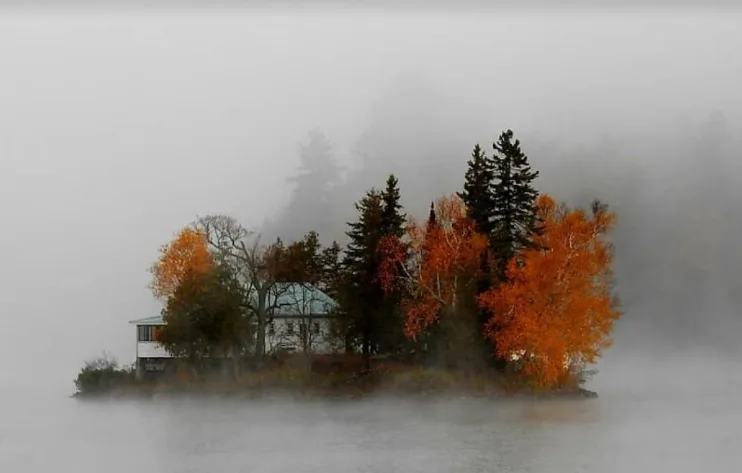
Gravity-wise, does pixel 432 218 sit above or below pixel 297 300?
above

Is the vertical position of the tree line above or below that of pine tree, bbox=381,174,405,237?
below

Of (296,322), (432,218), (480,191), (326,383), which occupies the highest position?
(480,191)

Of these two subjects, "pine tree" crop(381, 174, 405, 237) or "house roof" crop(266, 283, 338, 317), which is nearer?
"house roof" crop(266, 283, 338, 317)

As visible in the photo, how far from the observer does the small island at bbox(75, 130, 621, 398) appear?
11.8 ft

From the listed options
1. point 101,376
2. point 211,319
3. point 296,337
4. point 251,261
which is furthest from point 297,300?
point 101,376

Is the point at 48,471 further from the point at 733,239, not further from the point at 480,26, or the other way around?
the point at 733,239

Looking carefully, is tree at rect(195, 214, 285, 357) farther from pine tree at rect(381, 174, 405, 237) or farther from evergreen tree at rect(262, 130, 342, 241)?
pine tree at rect(381, 174, 405, 237)

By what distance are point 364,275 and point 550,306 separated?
0.81 metres

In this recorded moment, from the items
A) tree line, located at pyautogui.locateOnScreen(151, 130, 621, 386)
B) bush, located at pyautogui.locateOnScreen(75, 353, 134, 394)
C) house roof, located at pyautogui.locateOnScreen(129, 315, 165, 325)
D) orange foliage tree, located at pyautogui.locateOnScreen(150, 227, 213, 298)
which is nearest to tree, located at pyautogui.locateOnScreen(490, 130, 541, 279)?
tree line, located at pyautogui.locateOnScreen(151, 130, 621, 386)

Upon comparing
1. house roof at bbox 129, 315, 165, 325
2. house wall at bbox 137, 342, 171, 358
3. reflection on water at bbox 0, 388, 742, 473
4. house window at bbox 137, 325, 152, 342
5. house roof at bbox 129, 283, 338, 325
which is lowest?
reflection on water at bbox 0, 388, 742, 473

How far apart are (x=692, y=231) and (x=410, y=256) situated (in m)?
1.30

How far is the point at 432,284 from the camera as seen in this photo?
11.9 ft

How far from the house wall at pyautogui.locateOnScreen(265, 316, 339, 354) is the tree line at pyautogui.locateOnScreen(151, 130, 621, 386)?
0.03 m

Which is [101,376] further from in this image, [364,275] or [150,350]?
[364,275]
